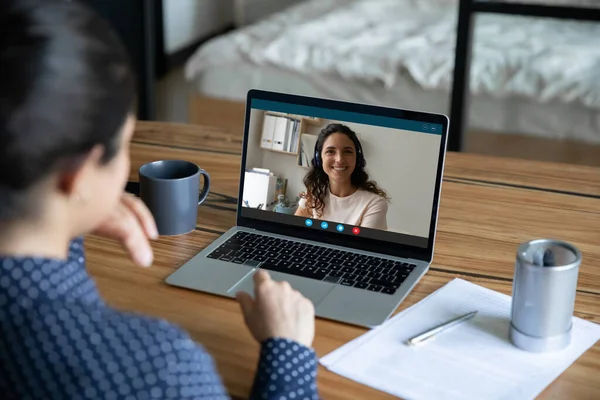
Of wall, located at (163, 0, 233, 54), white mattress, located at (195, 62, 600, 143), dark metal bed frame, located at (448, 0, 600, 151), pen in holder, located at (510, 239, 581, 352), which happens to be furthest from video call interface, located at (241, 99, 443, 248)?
wall, located at (163, 0, 233, 54)

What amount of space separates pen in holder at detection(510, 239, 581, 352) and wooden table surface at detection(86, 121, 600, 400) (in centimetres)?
5

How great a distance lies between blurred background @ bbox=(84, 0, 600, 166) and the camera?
2641 millimetres

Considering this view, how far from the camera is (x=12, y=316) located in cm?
70

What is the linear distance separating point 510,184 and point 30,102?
99 cm

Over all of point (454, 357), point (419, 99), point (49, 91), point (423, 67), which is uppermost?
point (49, 91)

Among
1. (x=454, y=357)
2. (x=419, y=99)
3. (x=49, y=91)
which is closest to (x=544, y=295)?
(x=454, y=357)

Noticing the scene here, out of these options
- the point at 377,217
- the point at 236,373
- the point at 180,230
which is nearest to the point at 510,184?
the point at 377,217

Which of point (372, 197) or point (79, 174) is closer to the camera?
point (79, 174)

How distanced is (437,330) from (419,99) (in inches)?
75.1

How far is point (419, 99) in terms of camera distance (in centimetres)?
279

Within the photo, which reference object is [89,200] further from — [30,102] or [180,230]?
[180,230]

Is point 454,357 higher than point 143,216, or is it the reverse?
point 143,216

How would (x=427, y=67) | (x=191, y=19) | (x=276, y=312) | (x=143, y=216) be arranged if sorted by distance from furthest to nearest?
1. (x=191, y=19)
2. (x=427, y=67)
3. (x=143, y=216)
4. (x=276, y=312)

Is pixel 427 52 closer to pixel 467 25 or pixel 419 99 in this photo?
pixel 419 99
